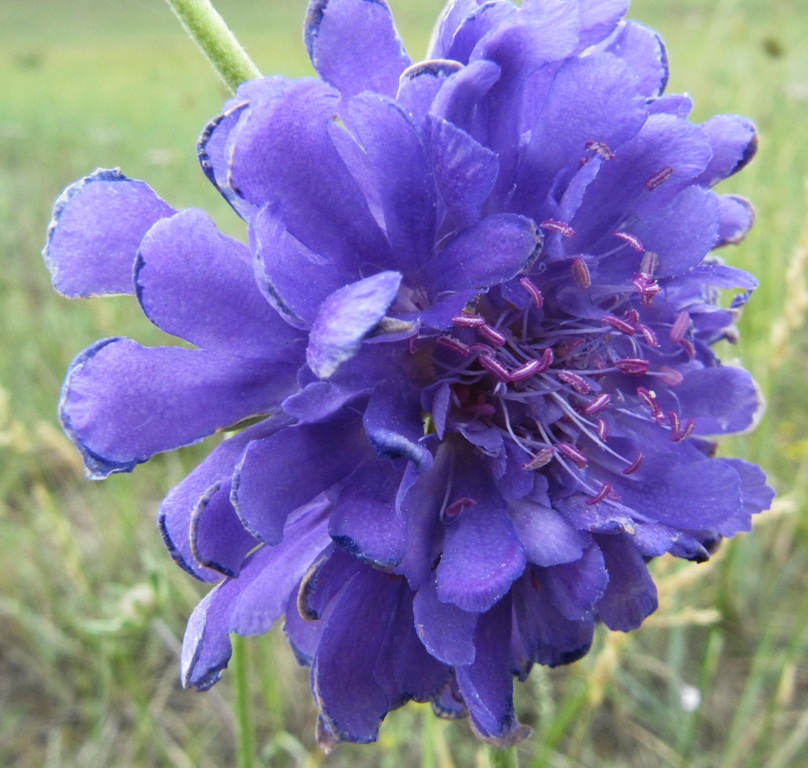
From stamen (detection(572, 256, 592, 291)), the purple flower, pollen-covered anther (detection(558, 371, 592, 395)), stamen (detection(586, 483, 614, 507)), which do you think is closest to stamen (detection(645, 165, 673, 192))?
the purple flower

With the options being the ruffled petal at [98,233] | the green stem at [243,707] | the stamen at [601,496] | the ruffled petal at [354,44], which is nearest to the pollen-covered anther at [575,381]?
the stamen at [601,496]

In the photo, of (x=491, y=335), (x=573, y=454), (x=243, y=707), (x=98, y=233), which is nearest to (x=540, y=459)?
(x=573, y=454)

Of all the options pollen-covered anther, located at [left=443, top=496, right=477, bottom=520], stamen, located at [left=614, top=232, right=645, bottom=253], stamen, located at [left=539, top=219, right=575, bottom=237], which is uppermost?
stamen, located at [left=539, top=219, right=575, bottom=237]

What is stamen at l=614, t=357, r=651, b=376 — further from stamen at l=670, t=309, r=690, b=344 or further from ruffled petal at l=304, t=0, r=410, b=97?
ruffled petal at l=304, t=0, r=410, b=97

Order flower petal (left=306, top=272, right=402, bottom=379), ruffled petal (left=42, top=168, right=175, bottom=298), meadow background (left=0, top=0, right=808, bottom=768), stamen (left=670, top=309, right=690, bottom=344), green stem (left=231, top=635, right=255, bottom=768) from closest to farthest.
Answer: flower petal (left=306, top=272, right=402, bottom=379) → ruffled petal (left=42, top=168, right=175, bottom=298) → stamen (left=670, top=309, right=690, bottom=344) → green stem (left=231, top=635, right=255, bottom=768) → meadow background (left=0, top=0, right=808, bottom=768)

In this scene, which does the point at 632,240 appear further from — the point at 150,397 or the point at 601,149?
the point at 150,397

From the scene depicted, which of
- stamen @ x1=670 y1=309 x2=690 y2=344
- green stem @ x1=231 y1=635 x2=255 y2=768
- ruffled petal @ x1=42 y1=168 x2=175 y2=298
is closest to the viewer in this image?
ruffled petal @ x1=42 y1=168 x2=175 y2=298
